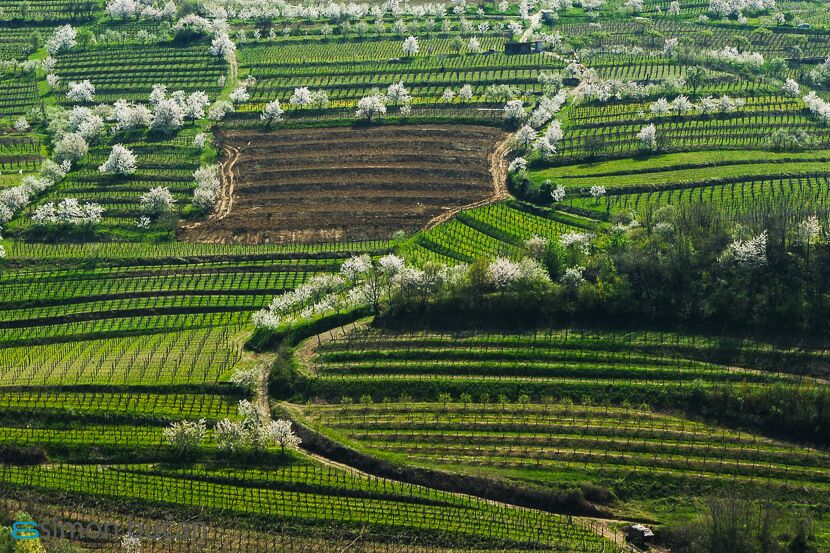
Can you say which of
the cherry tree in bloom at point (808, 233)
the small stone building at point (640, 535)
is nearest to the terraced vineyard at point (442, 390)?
the small stone building at point (640, 535)

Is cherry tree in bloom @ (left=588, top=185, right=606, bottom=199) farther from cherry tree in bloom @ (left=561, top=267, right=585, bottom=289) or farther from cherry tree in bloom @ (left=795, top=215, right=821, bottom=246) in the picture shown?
cherry tree in bloom @ (left=795, top=215, right=821, bottom=246)

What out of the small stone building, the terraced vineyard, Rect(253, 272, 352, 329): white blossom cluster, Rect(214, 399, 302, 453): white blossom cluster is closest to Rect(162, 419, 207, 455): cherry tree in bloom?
the terraced vineyard

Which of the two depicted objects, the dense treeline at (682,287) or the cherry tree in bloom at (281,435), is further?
the dense treeline at (682,287)

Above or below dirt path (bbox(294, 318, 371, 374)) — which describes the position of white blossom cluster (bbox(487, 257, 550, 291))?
above

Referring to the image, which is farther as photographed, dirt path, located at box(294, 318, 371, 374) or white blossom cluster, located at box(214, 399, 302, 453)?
dirt path, located at box(294, 318, 371, 374)

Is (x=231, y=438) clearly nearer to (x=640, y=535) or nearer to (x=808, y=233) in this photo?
(x=640, y=535)

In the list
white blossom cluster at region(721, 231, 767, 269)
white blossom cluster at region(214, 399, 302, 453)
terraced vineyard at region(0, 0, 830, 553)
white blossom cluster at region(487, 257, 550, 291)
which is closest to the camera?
terraced vineyard at region(0, 0, 830, 553)

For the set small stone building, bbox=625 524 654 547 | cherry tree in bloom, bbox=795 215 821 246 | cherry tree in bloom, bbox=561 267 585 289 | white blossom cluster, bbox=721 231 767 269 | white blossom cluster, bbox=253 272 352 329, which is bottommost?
small stone building, bbox=625 524 654 547

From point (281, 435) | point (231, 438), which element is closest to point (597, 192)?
point (281, 435)

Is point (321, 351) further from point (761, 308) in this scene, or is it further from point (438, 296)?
point (761, 308)

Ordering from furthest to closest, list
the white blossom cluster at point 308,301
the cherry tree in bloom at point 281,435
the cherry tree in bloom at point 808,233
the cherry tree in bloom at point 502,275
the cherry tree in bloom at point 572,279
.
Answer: the white blossom cluster at point 308,301, the cherry tree in bloom at point 502,275, the cherry tree in bloom at point 572,279, the cherry tree in bloom at point 808,233, the cherry tree in bloom at point 281,435

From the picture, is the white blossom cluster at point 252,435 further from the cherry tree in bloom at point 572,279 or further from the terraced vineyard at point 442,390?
the cherry tree in bloom at point 572,279

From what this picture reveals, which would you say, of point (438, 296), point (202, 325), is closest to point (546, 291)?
point (438, 296)
